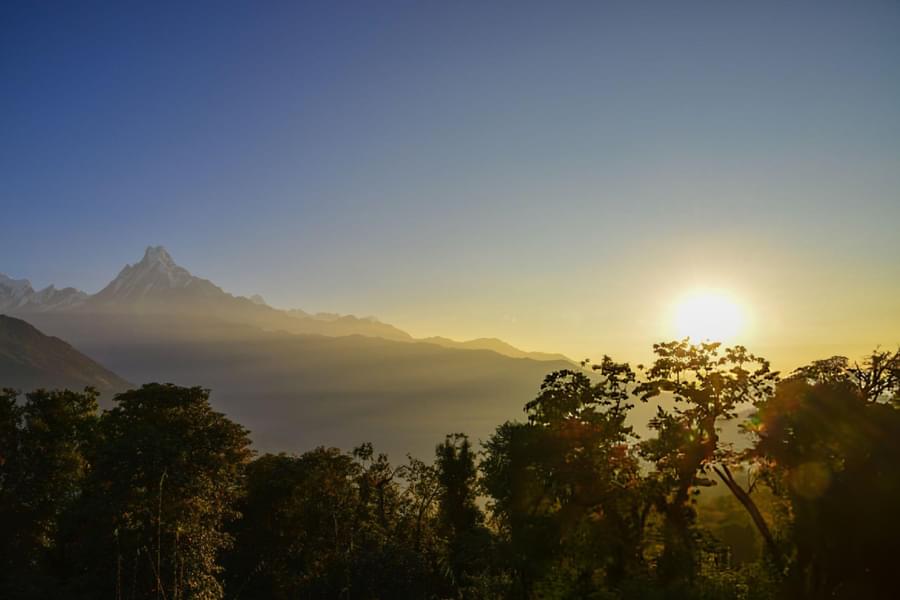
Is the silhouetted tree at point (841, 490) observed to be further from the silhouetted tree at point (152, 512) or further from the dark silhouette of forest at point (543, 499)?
the silhouetted tree at point (152, 512)

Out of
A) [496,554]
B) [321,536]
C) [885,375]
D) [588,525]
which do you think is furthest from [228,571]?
[885,375]

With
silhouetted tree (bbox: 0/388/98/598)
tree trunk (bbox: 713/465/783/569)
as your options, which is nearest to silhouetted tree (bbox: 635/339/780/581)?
tree trunk (bbox: 713/465/783/569)

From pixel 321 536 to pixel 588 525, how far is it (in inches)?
919

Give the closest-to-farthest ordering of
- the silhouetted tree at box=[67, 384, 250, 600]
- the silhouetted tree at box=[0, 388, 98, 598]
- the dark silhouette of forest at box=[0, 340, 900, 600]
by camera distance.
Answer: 1. the dark silhouette of forest at box=[0, 340, 900, 600]
2. the silhouetted tree at box=[67, 384, 250, 600]
3. the silhouetted tree at box=[0, 388, 98, 598]

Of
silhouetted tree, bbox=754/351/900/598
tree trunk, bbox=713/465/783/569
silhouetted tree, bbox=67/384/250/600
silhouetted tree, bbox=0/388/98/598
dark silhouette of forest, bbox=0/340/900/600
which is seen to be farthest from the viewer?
silhouetted tree, bbox=0/388/98/598

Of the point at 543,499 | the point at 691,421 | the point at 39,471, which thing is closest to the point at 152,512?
the point at 39,471

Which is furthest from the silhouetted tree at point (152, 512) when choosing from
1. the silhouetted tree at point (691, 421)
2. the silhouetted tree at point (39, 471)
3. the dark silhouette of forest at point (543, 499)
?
the silhouetted tree at point (691, 421)

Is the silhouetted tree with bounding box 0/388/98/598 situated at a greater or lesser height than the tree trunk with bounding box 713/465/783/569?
lesser

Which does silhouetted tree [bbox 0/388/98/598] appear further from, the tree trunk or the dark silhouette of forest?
the tree trunk

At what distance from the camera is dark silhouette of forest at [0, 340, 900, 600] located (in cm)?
1562

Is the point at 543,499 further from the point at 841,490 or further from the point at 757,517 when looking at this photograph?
the point at 841,490

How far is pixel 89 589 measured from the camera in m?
26.5

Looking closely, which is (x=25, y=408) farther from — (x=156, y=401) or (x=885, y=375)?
(x=885, y=375)

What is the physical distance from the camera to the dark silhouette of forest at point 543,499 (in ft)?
51.3
